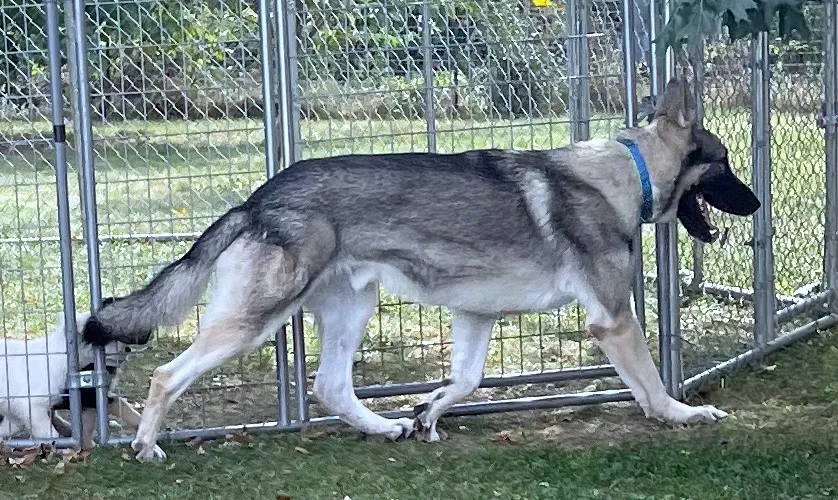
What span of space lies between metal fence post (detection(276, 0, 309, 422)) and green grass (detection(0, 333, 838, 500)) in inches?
9.1

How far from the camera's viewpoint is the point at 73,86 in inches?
206

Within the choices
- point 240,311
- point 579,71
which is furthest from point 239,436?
point 579,71

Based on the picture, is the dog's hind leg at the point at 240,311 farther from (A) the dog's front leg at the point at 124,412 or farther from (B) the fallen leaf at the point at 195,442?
(A) the dog's front leg at the point at 124,412

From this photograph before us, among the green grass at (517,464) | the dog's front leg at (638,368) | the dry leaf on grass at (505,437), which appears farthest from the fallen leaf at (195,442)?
the dog's front leg at (638,368)

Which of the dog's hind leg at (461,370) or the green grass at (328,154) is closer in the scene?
the dog's hind leg at (461,370)

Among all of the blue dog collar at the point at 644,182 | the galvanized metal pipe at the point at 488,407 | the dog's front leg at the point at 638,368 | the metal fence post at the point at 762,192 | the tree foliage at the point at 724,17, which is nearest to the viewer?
the tree foliage at the point at 724,17

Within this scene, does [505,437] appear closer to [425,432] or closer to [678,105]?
[425,432]

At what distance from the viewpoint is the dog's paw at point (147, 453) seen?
200 inches

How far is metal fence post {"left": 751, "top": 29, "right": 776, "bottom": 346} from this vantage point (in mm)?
6453

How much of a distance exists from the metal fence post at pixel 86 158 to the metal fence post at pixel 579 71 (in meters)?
2.24

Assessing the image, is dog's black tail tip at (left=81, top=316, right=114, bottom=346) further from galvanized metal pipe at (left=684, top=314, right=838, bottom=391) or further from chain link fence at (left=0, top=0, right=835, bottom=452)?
galvanized metal pipe at (left=684, top=314, right=838, bottom=391)

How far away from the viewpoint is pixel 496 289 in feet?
17.6

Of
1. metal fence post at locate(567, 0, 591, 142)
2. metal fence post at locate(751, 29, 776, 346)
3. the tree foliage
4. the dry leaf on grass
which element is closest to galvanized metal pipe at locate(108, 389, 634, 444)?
the dry leaf on grass

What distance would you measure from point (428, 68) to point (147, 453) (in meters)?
2.23
